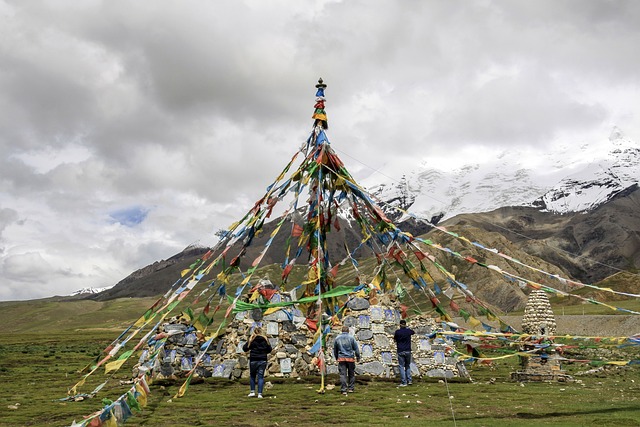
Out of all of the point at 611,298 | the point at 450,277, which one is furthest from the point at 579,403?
the point at 611,298

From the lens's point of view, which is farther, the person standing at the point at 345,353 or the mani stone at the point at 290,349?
the mani stone at the point at 290,349

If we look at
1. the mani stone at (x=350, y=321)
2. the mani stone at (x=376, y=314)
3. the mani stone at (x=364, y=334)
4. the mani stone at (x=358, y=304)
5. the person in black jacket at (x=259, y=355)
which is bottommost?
the person in black jacket at (x=259, y=355)

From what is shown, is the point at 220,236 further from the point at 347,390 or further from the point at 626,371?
the point at 626,371

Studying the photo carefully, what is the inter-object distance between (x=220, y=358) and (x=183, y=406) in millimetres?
7199

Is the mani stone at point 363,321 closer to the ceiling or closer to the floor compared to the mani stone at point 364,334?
closer to the ceiling

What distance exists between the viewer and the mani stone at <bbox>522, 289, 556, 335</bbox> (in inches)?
831

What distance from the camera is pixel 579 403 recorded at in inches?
574

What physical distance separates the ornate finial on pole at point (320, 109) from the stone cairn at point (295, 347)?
6.98 m

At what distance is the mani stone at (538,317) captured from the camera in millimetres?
21109

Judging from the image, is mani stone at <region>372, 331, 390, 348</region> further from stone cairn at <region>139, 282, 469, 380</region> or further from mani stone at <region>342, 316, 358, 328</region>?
mani stone at <region>342, 316, 358, 328</region>

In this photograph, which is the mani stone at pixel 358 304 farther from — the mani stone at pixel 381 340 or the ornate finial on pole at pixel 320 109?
the ornate finial on pole at pixel 320 109

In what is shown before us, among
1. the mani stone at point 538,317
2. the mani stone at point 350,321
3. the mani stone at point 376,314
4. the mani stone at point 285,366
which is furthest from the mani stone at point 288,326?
the mani stone at point 538,317

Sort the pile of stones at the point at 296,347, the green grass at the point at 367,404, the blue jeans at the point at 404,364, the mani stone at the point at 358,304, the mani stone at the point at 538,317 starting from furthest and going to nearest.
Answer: the mani stone at the point at 358,304, the pile of stones at the point at 296,347, the mani stone at the point at 538,317, the blue jeans at the point at 404,364, the green grass at the point at 367,404

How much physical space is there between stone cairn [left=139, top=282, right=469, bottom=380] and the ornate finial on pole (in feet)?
22.9
